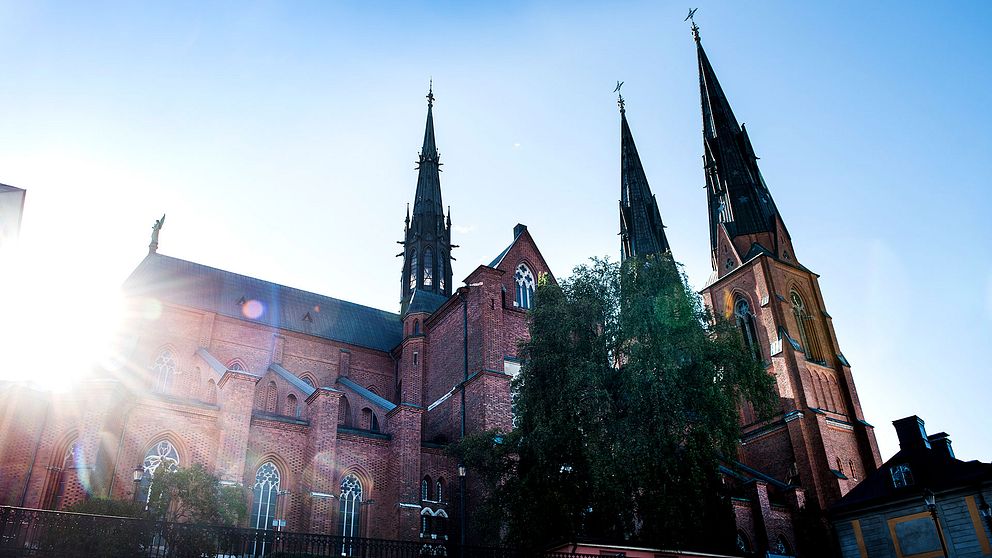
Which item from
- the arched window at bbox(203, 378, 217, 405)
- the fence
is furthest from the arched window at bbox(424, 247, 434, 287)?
the fence

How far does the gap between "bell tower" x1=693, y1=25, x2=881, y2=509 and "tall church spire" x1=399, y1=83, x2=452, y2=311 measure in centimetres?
1758

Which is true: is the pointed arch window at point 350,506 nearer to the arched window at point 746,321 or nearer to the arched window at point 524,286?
the arched window at point 524,286

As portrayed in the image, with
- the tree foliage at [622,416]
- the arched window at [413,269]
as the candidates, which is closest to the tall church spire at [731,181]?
the arched window at [413,269]

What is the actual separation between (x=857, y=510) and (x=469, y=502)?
17337 mm

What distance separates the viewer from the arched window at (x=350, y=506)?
25.0 meters

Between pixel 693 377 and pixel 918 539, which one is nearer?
pixel 693 377

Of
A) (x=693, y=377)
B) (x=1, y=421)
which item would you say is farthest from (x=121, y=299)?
(x=693, y=377)

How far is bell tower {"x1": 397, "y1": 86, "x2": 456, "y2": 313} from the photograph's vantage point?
44.8m

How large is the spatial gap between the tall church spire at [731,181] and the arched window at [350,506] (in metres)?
29.7

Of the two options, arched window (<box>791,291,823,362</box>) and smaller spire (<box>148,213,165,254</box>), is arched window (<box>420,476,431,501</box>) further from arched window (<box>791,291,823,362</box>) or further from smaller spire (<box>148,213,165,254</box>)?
arched window (<box>791,291,823,362</box>)

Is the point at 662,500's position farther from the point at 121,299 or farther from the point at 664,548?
the point at 121,299

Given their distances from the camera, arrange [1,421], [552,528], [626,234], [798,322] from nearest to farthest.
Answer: [552,528], [1,421], [798,322], [626,234]

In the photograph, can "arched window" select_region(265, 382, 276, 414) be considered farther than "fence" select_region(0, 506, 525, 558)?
Yes

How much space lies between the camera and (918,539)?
2798 cm
